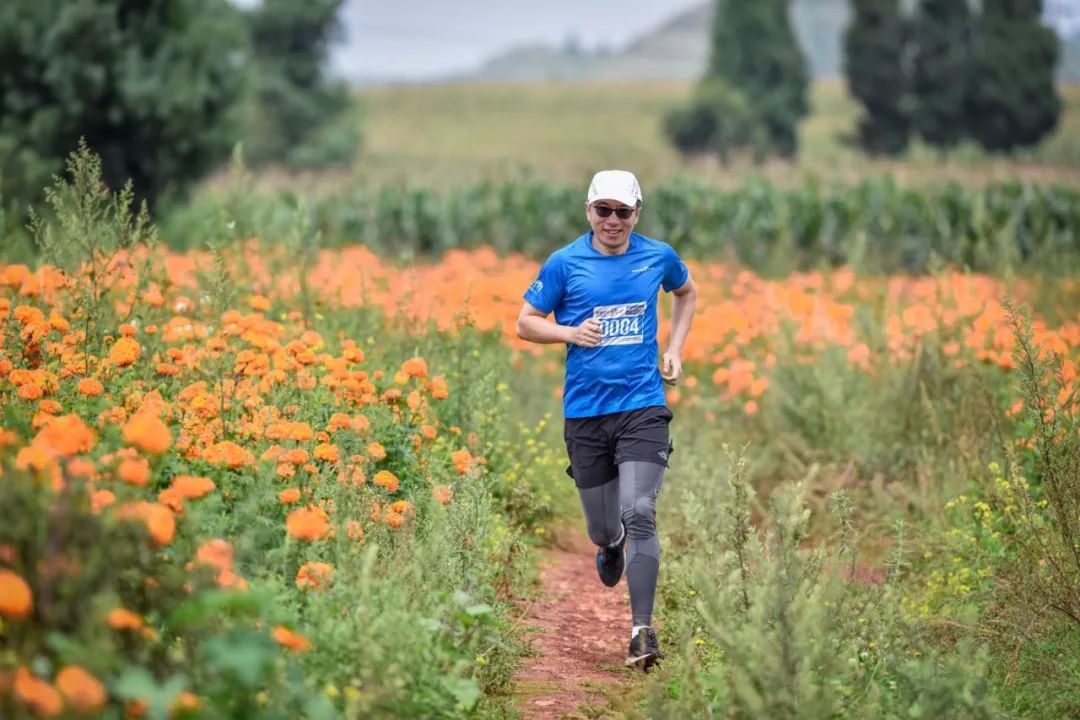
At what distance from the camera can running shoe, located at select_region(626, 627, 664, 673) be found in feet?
16.0

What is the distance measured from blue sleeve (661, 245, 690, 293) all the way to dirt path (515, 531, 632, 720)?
1544 millimetres

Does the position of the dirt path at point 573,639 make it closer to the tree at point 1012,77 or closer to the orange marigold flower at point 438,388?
the orange marigold flower at point 438,388

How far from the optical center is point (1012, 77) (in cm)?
5041

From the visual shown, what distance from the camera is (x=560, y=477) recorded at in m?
7.44

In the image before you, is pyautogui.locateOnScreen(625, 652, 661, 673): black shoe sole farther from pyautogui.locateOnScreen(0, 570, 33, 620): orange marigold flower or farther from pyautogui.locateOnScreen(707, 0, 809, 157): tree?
pyautogui.locateOnScreen(707, 0, 809, 157): tree

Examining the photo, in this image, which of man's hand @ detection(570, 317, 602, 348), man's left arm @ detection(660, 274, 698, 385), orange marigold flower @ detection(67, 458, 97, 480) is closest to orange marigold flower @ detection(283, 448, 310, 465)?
orange marigold flower @ detection(67, 458, 97, 480)

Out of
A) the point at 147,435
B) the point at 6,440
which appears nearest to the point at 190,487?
the point at 147,435

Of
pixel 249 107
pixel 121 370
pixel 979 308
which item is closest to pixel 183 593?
pixel 121 370

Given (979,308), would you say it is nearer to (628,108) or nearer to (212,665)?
(212,665)

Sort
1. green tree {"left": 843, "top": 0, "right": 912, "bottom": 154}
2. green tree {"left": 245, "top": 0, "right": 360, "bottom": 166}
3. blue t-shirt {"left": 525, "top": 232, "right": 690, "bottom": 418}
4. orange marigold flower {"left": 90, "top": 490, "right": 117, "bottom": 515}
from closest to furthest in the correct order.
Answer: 1. orange marigold flower {"left": 90, "top": 490, "right": 117, "bottom": 515}
2. blue t-shirt {"left": 525, "top": 232, "right": 690, "bottom": 418}
3. green tree {"left": 245, "top": 0, "right": 360, "bottom": 166}
4. green tree {"left": 843, "top": 0, "right": 912, "bottom": 154}

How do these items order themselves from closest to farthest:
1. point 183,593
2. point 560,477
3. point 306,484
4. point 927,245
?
point 183,593, point 306,484, point 560,477, point 927,245

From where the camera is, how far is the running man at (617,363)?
5027 millimetres

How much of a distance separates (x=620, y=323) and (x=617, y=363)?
0.53ft

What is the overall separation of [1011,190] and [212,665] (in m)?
19.9
